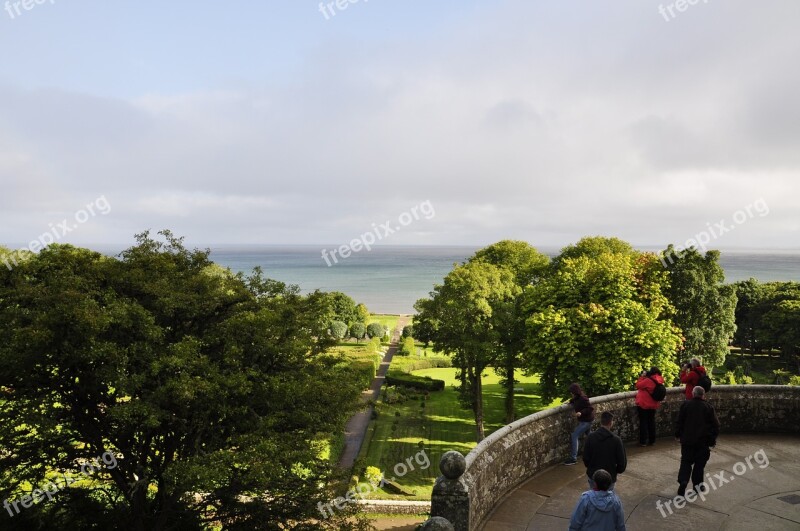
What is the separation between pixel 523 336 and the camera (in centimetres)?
3119

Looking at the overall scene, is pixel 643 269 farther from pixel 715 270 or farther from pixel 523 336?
pixel 523 336

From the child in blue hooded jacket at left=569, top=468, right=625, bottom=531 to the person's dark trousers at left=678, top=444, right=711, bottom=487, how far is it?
3.06 meters

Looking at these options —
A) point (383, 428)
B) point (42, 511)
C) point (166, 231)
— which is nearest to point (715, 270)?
point (383, 428)

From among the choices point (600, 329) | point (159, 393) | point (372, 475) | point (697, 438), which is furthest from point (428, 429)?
point (697, 438)

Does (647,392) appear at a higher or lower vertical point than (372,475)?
higher

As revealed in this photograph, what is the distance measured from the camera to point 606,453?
686 centimetres

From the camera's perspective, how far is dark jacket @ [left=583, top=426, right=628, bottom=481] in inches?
→ 269

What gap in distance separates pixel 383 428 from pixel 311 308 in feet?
63.6

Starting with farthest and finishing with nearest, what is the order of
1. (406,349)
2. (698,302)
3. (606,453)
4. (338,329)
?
(338,329) → (406,349) → (698,302) → (606,453)

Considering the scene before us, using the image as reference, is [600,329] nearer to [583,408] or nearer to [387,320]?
[583,408]

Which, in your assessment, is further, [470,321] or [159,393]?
[470,321]

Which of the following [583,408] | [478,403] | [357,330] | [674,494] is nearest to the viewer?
[674,494]

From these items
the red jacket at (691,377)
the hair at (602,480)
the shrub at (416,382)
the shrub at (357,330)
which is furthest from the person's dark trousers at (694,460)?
the shrub at (357,330)

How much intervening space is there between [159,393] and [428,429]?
81.7 ft
